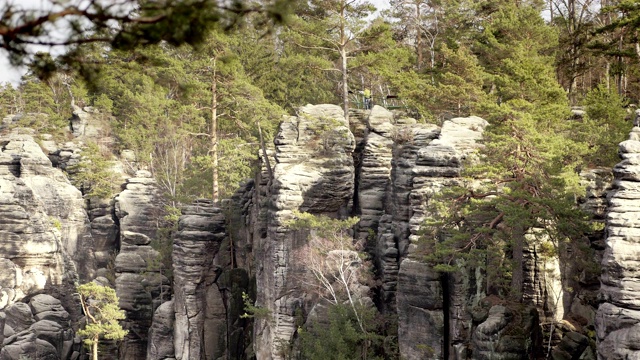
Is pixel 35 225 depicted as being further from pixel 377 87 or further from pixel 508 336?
pixel 508 336

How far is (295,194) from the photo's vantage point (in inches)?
1022

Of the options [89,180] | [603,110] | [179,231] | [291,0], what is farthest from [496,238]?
[89,180]

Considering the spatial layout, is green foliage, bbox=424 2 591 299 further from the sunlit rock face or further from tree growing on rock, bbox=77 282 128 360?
the sunlit rock face

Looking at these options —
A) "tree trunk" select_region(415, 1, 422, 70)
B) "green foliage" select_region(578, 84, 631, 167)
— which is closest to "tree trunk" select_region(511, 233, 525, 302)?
"green foliage" select_region(578, 84, 631, 167)

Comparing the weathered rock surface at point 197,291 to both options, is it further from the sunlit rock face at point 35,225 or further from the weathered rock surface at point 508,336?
the weathered rock surface at point 508,336

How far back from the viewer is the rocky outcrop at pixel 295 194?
2577 centimetres

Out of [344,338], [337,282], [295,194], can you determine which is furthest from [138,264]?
[344,338]

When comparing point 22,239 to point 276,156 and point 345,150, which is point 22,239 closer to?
point 276,156

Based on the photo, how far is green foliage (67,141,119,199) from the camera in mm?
40219

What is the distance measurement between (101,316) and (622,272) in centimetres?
2292

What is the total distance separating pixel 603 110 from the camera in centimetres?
2372

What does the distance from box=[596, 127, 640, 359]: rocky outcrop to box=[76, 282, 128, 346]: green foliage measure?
21.1 metres

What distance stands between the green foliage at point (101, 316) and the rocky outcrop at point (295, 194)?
6453mm

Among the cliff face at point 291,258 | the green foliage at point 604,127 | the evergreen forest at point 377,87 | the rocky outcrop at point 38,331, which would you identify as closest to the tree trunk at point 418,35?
the evergreen forest at point 377,87
